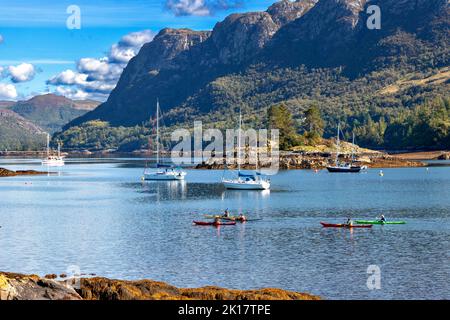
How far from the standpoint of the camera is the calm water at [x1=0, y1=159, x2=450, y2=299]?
52750 millimetres

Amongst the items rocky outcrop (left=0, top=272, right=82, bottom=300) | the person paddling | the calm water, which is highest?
rocky outcrop (left=0, top=272, right=82, bottom=300)

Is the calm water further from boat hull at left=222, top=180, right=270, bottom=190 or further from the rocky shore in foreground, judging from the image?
the rocky shore in foreground

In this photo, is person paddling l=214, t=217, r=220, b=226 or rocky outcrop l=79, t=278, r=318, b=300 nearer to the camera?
rocky outcrop l=79, t=278, r=318, b=300

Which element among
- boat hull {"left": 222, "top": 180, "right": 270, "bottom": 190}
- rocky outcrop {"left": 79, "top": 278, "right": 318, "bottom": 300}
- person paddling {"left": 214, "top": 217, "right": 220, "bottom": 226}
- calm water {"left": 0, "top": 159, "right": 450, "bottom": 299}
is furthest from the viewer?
boat hull {"left": 222, "top": 180, "right": 270, "bottom": 190}

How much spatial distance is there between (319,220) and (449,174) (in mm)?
111768

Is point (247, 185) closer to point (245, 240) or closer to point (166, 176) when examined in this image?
point (166, 176)

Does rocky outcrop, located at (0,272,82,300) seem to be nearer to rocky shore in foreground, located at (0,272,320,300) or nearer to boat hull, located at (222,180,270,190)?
rocky shore in foreground, located at (0,272,320,300)

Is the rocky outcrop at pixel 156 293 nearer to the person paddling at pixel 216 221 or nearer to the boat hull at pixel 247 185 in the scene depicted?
the person paddling at pixel 216 221

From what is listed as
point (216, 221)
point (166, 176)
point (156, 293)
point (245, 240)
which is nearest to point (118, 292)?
point (156, 293)

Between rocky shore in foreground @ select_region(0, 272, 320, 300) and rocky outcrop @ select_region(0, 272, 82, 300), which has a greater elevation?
rocky outcrop @ select_region(0, 272, 82, 300)

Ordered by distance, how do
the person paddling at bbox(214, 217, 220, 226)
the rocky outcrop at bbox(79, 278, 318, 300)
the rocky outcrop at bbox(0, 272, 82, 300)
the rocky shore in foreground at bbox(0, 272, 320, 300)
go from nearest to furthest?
the rocky outcrop at bbox(0, 272, 82, 300) < the rocky shore in foreground at bbox(0, 272, 320, 300) < the rocky outcrop at bbox(79, 278, 318, 300) < the person paddling at bbox(214, 217, 220, 226)

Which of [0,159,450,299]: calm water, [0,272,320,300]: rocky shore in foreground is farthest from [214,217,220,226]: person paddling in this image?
[0,272,320,300]: rocky shore in foreground

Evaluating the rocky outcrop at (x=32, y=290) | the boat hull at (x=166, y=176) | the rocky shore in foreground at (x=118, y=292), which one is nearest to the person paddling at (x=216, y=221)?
the rocky shore in foreground at (x=118, y=292)
